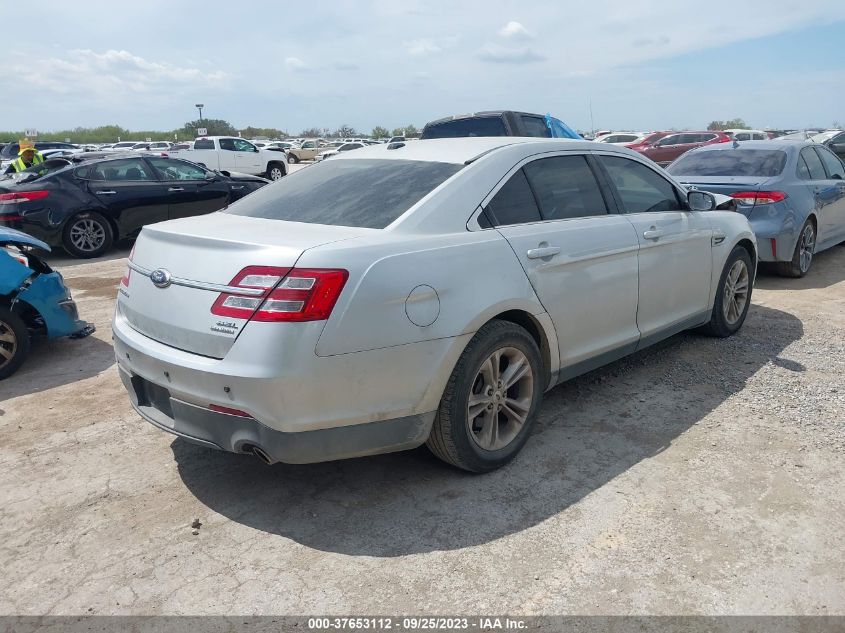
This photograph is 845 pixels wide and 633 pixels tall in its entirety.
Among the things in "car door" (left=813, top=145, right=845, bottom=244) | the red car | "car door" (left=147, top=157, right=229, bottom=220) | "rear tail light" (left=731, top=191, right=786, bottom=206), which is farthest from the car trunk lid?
the red car

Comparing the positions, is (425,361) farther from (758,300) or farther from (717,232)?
(758,300)

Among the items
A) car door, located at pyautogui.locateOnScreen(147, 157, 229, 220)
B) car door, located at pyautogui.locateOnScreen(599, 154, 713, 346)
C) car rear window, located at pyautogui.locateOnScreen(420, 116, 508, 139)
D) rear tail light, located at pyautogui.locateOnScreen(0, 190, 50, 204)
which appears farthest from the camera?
car door, located at pyautogui.locateOnScreen(147, 157, 229, 220)

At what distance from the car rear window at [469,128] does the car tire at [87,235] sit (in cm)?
503

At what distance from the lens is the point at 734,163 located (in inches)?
315

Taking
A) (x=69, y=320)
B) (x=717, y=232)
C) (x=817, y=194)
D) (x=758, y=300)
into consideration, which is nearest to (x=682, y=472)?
(x=717, y=232)

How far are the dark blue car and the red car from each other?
1603 cm

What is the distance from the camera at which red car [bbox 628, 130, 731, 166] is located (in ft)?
78.8

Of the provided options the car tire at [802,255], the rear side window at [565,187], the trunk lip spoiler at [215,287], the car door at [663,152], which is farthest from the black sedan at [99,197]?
the car door at [663,152]

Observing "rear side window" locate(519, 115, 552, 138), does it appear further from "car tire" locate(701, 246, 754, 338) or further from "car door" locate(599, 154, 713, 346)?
"car door" locate(599, 154, 713, 346)

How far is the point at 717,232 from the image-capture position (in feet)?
16.8

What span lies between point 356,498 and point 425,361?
2.62 ft

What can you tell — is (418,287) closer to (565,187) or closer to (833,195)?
(565,187)

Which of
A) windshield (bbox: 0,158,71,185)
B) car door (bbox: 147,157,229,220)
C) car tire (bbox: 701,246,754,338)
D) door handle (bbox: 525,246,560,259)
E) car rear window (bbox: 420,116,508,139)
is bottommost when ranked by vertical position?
car tire (bbox: 701,246,754,338)

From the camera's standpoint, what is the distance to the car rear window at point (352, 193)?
11.0ft
